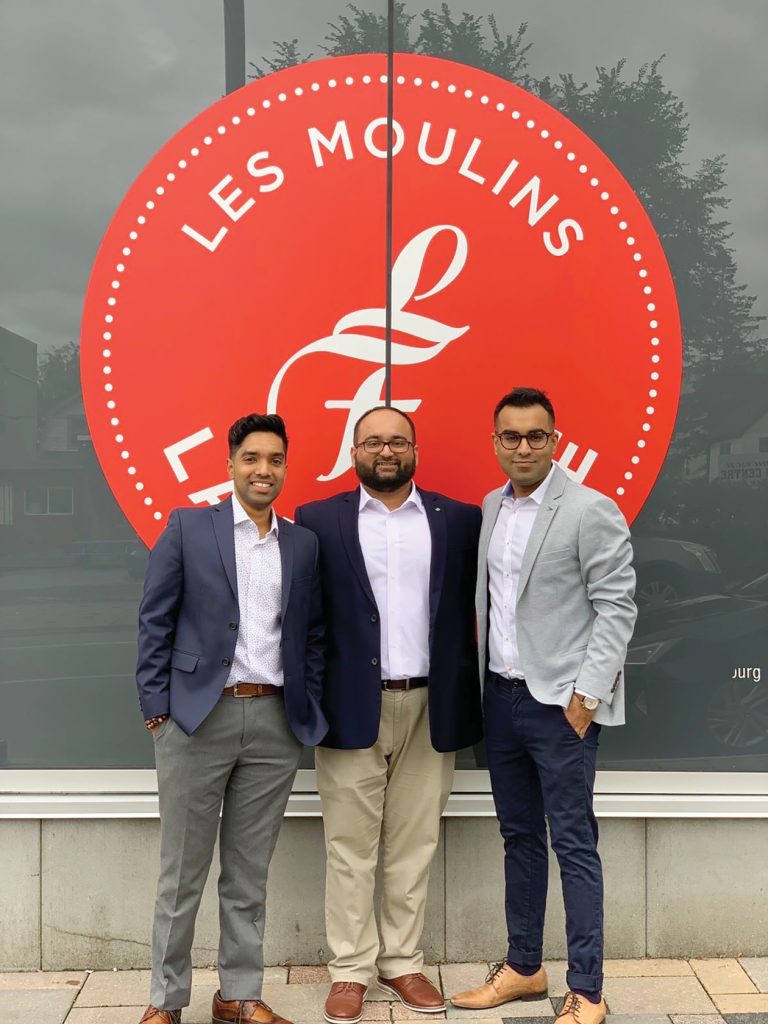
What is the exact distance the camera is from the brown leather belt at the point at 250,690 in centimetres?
333

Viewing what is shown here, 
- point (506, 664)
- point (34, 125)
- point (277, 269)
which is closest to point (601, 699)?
point (506, 664)

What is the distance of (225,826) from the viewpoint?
347 centimetres

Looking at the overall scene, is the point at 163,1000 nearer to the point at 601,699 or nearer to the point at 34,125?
the point at 601,699

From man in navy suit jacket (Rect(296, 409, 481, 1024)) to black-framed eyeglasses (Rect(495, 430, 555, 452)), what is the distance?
0.32m

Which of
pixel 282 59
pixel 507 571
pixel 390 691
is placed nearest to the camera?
pixel 507 571

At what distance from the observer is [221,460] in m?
4.04

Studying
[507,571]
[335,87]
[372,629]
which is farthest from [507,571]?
[335,87]

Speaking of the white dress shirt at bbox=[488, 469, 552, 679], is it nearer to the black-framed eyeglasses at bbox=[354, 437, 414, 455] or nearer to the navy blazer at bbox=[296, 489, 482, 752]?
the navy blazer at bbox=[296, 489, 482, 752]

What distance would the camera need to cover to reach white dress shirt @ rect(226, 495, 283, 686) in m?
3.34

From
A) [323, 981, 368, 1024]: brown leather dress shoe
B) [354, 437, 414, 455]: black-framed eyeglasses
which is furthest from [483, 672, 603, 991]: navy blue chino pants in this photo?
[354, 437, 414, 455]: black-framed eyeglasses

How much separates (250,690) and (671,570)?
1.71 m

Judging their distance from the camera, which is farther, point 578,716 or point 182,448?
point 182,448

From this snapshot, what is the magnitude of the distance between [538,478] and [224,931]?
1799 mm

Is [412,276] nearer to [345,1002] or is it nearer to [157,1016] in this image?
[345,1002]
